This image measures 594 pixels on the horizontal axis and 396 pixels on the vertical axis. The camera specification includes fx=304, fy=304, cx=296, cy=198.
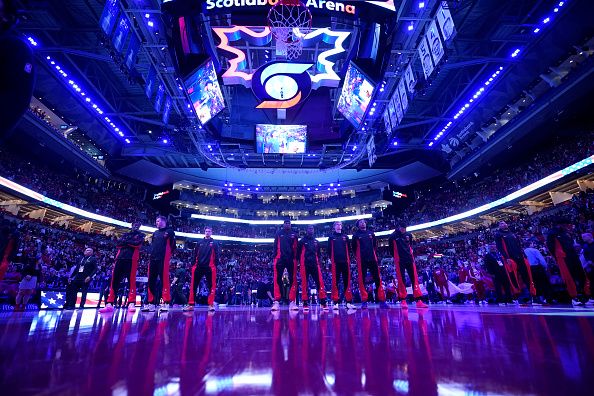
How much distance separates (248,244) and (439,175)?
75.6 feet

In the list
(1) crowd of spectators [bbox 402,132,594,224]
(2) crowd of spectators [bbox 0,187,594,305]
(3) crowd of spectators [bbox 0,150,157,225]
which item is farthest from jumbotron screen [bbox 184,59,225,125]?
(1) crowd of spectators [bbox 402,132,594,224]

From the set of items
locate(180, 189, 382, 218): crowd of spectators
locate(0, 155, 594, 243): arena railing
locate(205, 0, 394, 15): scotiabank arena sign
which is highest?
locate(180, 189, 382, 218): crowd of spectators

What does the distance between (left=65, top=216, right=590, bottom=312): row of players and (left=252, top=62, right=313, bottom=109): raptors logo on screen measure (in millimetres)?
5948

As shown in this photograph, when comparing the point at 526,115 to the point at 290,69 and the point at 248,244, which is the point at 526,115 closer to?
the point at 290,69

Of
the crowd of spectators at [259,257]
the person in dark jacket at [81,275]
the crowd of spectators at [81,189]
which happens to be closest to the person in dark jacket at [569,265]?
the crowd of spectators at [259,257]

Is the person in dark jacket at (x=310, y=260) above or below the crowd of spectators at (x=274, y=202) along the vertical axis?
below

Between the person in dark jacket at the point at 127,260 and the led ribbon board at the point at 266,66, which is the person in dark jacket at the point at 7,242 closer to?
the person in dark jacket at the point at 127,260

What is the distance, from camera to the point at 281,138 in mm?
15023

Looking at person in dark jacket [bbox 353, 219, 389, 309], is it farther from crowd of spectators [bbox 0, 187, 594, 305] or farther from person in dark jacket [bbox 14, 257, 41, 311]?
person in dark jacket [bbox 14, 257, 41, 311]

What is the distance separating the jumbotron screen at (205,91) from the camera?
11.4 metres

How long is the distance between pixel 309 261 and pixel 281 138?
8509 millimetres

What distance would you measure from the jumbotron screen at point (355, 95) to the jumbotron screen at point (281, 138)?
2.39 meters

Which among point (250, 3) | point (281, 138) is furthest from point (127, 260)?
point (281, 138)

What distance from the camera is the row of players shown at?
686 cm
